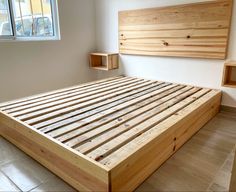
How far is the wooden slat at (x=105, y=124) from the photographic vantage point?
1484mm

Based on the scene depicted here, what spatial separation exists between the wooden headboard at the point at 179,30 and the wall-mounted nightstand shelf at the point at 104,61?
0.68 ft

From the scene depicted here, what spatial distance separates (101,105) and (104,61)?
1847 mm

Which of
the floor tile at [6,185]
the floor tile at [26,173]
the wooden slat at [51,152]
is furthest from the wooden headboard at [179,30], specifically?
the floor tile at [6,185]

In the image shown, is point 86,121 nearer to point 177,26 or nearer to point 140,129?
point 140,129

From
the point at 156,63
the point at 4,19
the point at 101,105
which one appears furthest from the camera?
the point at 156,63

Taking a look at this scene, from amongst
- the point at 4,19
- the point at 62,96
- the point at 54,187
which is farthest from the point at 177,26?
the point at 54,187

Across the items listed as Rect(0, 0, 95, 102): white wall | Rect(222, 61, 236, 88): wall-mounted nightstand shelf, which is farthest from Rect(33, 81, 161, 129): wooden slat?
Rect(0, 0, 95, 102): white wall

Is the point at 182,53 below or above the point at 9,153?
above

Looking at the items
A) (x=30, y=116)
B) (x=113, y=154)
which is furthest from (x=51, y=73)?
(x=113, y=154)

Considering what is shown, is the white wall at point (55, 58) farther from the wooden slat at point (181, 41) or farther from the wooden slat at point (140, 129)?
the wooden slat at point (140, 129)

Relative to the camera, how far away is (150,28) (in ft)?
10.2

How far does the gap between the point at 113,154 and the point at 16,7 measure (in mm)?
2557

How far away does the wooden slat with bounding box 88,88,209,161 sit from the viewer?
Answer: 4.32ft

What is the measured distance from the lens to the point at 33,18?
3.07 m
